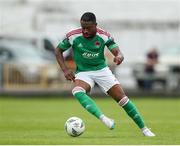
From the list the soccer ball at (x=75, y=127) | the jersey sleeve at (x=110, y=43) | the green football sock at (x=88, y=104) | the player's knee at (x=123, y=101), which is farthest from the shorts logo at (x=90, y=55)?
the soccer ball at (x=75, y=127)

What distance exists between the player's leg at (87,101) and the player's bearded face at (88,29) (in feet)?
2.97

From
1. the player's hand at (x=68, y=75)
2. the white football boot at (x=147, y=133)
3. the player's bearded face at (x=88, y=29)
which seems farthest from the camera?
the player's hand at (x=68, y=75)

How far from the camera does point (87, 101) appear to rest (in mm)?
16797

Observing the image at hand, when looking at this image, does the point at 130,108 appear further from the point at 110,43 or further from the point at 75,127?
the point at 110,43

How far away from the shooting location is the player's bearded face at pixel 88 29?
1673 cm

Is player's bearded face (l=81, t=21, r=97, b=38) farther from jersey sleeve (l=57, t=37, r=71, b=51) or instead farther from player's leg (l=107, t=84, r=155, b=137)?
player's leg (l=107, t=84, r=155, b=137)

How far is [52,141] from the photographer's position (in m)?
15.7

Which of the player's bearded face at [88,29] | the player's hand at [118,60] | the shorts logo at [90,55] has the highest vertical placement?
the player's bearded face at [88,29]

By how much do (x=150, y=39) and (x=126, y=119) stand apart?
67.8 ft

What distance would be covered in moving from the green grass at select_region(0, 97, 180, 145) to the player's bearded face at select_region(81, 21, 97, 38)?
190cm

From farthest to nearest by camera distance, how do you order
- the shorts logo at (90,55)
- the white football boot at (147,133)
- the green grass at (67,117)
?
the shorts logo at (90,55) < the white football boot at (147,133) < the green grass at (67,117)

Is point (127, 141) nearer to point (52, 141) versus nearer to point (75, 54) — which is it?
point (52, 141)

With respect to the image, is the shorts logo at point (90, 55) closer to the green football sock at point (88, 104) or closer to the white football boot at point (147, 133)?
the green football sock at point (88, 104)

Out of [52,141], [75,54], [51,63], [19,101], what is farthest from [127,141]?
→ [51,63]
